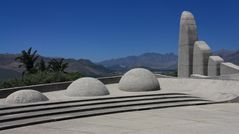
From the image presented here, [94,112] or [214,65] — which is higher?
[214,65]

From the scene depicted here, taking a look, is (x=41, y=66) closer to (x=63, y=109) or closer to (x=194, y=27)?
(x=194, y=27)

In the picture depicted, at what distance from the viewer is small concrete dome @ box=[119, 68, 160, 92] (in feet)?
71.4

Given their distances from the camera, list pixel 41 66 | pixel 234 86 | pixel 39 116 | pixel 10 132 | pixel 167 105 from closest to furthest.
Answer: pixel 10 132
pixel 39 116
pixel 167 105
pixel 234 86
pixel 41 66

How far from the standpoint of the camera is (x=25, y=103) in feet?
49.6

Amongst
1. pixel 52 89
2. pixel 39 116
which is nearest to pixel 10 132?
pixel 39 116

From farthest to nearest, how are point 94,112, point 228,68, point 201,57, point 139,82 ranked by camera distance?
point 201,57 → point 228,68 → point 139,82 → point 94,112

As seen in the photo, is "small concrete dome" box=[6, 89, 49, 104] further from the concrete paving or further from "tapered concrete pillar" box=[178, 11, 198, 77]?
"tapered concrete pillar" box=[178, 11, 198, 77]

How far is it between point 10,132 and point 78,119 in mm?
3013

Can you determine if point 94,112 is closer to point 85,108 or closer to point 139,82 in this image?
point 85,108

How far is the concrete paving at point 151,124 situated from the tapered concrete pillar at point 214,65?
1293 centimetres

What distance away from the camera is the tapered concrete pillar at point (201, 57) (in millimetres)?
29812

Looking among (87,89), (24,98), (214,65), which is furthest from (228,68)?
(24,98)

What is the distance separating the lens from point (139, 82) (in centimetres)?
2189

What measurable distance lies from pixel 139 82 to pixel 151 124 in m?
9.26
